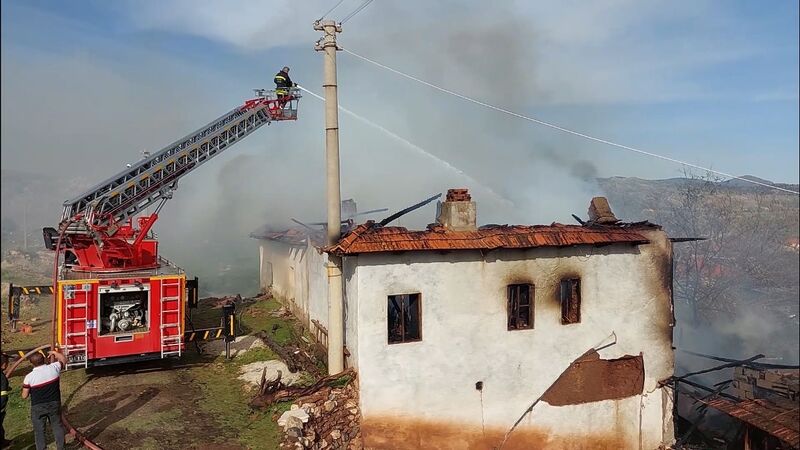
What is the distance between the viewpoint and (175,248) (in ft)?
129

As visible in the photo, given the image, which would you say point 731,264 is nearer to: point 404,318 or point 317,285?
point 317,285

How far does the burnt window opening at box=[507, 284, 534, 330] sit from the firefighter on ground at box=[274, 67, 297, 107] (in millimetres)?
9549

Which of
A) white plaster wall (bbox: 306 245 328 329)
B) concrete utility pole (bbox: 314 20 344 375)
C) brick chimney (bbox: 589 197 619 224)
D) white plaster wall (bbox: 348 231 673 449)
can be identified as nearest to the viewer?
white plaster wall (bbox: 348 231 673 449)

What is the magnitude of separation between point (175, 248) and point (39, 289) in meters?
25.4

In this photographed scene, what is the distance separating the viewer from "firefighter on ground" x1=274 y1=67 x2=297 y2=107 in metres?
16.3

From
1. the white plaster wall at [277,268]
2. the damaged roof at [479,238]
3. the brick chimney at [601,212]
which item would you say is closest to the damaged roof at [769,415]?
the damaged roof at [479,238]

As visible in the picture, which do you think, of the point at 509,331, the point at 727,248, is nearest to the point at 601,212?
the point at 509,331

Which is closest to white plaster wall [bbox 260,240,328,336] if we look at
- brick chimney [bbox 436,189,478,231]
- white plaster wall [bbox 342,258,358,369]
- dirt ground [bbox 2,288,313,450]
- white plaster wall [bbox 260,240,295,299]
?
white plaster wall [bbox 260,240,295,299]

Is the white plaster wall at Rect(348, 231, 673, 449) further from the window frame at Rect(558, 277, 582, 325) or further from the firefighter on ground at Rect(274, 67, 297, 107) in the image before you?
the firefighter on ground at Rect(274, 67, 297, 107)

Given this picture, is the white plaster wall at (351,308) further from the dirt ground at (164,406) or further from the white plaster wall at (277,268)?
the white plaster wall at (277,268)

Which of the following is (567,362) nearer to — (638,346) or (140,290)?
(638,346)

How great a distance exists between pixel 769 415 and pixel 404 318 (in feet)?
22.9

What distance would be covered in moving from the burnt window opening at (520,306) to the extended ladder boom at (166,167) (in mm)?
9350

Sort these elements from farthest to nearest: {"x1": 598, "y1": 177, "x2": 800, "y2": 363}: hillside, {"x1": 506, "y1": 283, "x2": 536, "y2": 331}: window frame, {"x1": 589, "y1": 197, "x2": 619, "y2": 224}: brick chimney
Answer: {"x1": 598, "y1": 177, "x2": 800, "y2": 363}: hillside → {"x1": 589, "y1": 197, "x2": 619, "y2": 224}: brick chimney → {"x1": 506, "y1": 283, "x2": 536, "y2": 331}: window frame
